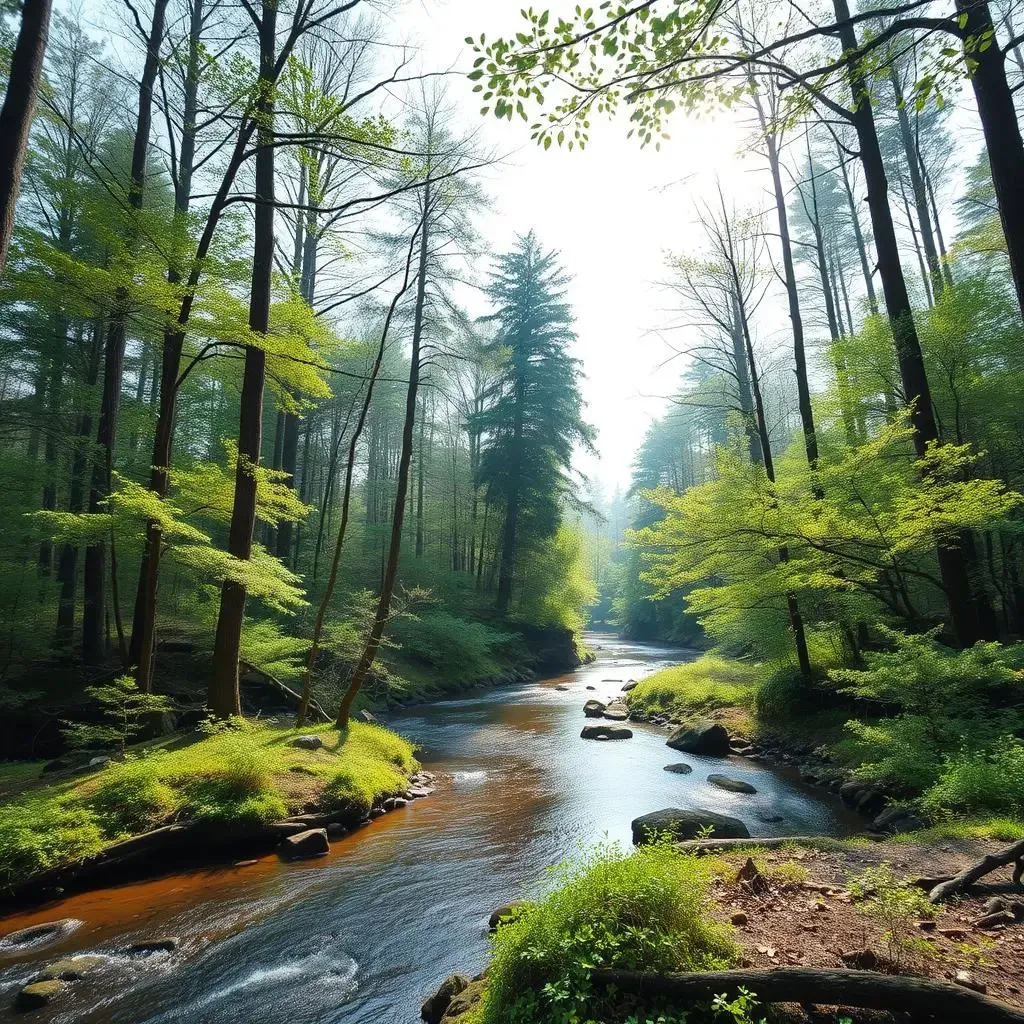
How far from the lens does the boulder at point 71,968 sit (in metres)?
4.03

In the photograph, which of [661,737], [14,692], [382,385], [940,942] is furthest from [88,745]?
[382,385]

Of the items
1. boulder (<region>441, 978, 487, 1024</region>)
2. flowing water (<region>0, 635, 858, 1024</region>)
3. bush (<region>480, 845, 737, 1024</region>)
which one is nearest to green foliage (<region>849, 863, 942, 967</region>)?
bush (<region>480, 845, 737, 1024</region>)

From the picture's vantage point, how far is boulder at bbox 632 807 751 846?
625 cm

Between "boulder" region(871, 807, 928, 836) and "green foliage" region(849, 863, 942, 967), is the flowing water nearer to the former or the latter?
"boulder" region(871, 807, 928, 836)

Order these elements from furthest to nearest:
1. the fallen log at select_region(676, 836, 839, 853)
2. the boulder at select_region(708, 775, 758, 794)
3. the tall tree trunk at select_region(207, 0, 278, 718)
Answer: the boulder at select_region(708, 775, 758, 794) → the tall tree trunk at select_region(207, 0, 278, 718) → the fallen log at select_region(676, 836, 839, 853)

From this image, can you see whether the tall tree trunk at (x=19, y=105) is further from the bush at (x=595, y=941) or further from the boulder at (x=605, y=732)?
the boulder at (x=605, y=732)

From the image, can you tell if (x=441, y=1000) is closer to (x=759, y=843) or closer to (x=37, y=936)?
(x=759, y=843)

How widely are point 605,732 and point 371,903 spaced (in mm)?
7943

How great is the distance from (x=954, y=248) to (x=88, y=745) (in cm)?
1917

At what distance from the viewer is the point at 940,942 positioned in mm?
2910

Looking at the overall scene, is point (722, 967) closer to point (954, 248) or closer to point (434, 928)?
point (434, 928)

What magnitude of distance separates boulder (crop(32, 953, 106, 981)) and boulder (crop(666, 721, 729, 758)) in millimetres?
9723

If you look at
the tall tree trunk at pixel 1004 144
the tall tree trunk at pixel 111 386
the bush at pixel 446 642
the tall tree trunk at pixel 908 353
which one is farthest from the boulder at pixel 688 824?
the bush at pixel 446 642

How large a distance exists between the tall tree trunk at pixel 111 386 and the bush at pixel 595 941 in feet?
29.2
